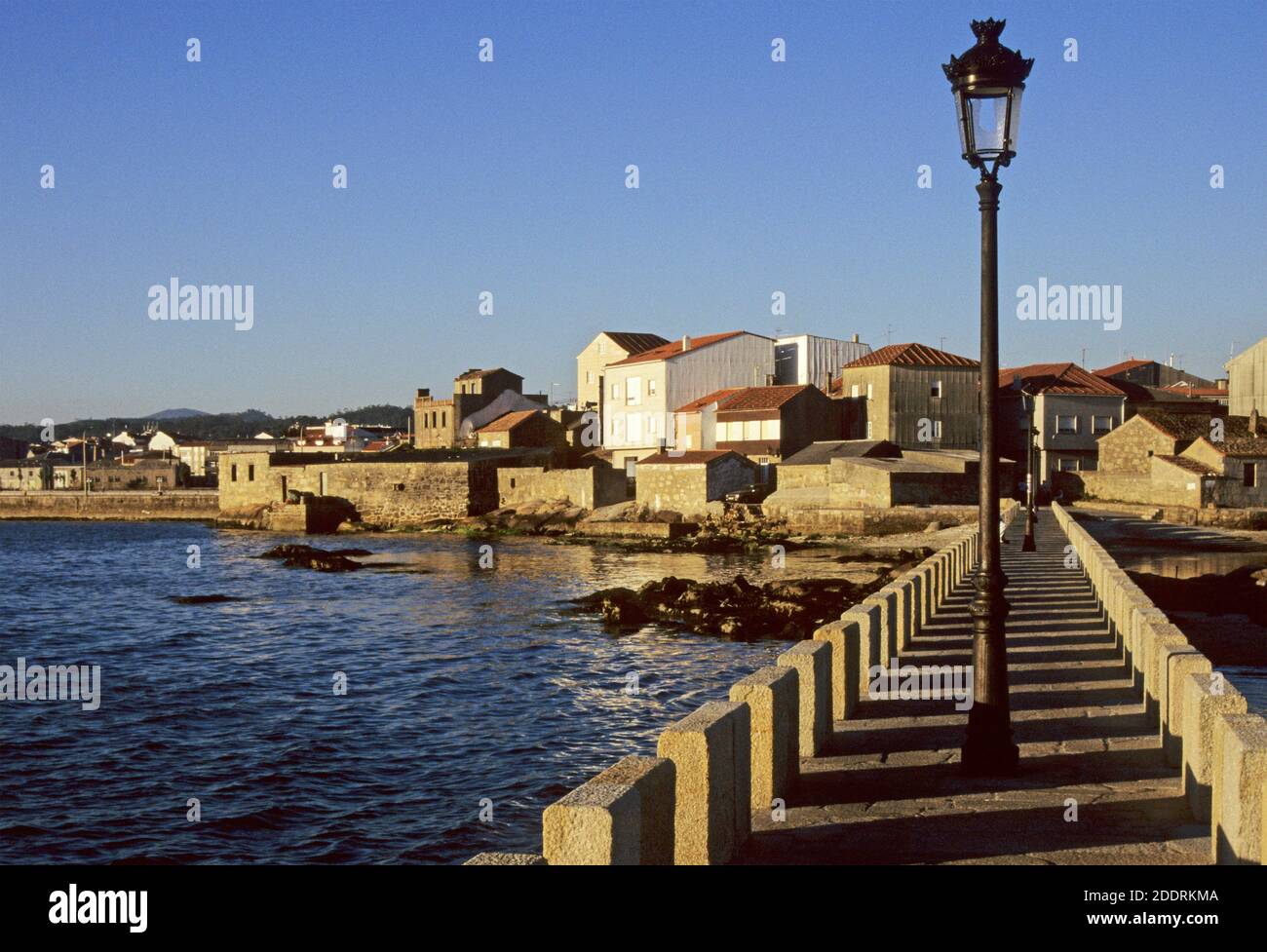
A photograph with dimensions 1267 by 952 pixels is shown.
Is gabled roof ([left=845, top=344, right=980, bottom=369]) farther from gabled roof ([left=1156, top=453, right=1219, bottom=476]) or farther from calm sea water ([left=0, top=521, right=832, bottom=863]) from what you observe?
calm sea water ([left=0, top=521, right=832, bottom=863])

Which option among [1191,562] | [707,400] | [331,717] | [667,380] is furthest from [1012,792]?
[667,380]

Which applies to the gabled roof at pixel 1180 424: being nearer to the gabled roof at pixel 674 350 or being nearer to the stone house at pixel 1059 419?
the stone house at pixel 1059 419

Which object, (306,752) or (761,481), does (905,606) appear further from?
(761,481)

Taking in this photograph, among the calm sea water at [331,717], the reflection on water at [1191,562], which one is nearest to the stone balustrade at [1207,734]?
the calm sea water at [331,717]

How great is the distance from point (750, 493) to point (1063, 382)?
20044mm

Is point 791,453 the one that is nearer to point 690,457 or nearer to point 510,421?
point 690,457

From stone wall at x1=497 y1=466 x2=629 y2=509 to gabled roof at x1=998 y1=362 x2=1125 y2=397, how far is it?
68.6ft

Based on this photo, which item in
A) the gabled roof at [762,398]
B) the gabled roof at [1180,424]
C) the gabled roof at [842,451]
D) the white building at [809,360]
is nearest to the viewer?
the gabled roof at [1180,424]

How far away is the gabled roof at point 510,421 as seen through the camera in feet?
270

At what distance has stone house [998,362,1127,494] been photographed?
62.9 meters

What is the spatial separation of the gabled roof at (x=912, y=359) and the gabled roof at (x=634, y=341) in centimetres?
2050

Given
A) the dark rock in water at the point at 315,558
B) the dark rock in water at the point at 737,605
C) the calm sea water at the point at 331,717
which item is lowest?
the calm sea water at the point at 331,717

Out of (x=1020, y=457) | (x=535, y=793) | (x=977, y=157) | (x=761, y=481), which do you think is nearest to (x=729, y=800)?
(x=977, y=157)
